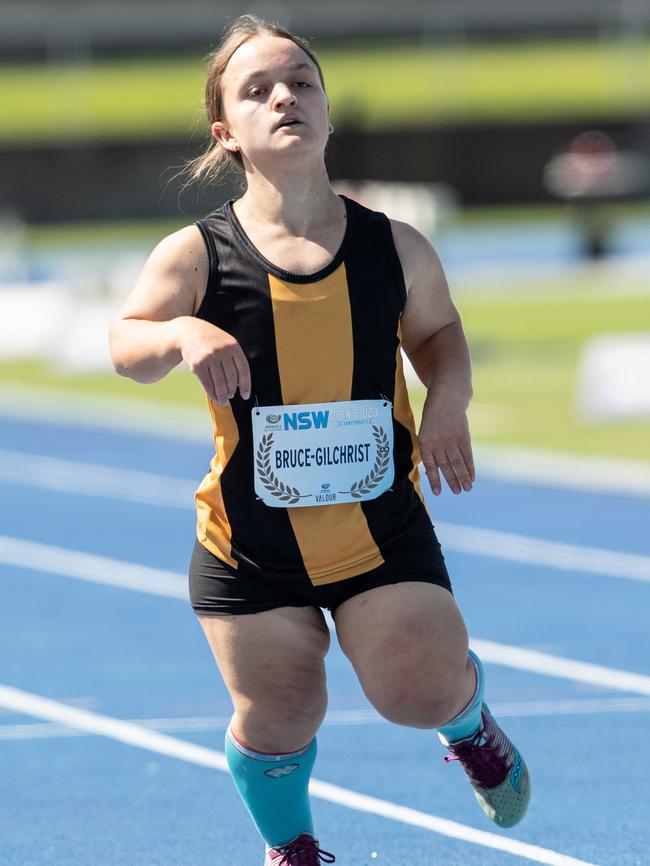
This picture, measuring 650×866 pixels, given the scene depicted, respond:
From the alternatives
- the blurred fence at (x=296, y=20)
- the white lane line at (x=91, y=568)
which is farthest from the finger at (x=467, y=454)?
the blurred fence at (x=296, y=20)

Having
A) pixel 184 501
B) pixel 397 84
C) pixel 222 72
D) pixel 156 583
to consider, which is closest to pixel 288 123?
pixel 222 72

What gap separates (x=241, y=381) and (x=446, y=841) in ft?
5.94

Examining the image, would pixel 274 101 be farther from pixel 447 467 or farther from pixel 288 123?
pixel 447 467

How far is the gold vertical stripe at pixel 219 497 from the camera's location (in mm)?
4281

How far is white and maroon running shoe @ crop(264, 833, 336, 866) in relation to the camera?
14.4 feet

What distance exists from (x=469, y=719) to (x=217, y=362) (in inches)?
46.8

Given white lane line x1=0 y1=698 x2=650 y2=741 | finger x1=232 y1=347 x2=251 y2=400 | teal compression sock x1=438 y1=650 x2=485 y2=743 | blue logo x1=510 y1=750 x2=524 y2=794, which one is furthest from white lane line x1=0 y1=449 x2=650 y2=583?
finger x1=232 y1=347 x2=251 y2=400

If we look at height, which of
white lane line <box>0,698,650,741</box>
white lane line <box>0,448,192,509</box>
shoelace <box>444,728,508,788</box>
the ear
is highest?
the ear

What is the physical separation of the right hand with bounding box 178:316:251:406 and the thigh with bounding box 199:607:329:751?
1.98ft

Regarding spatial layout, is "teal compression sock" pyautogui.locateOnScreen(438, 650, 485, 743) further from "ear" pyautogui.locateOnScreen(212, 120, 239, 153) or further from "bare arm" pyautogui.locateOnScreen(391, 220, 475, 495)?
"ear" pyautogui.locateOnScreen(212, 120, 239, 153)

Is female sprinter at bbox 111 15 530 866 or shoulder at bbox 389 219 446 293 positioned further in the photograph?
shoulder at bbox 389 219 446 293

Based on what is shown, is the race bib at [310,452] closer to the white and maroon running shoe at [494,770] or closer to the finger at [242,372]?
the finger at [242,372]

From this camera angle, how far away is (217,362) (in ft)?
12.7

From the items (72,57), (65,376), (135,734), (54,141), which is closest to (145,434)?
(65,376)
